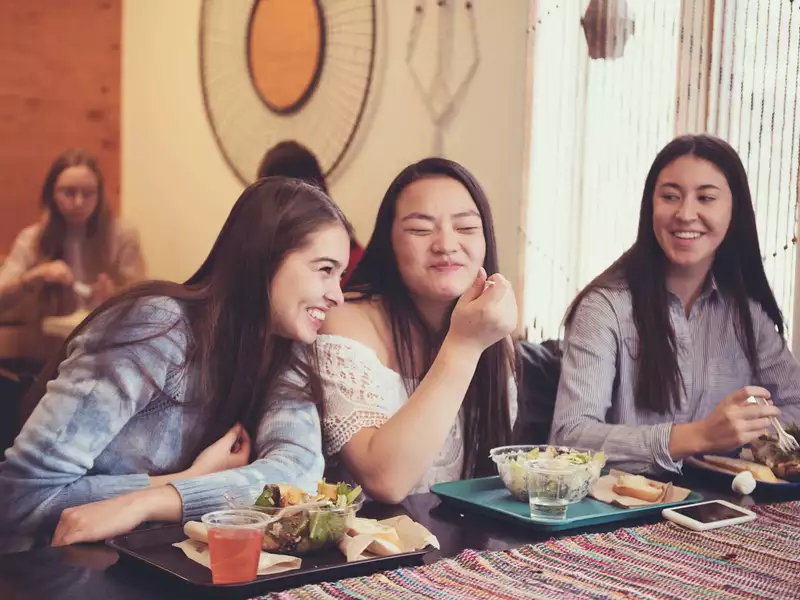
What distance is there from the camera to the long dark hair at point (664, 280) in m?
2.29

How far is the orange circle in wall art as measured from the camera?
164 inches

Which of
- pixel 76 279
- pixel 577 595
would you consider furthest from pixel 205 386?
pixel 76 279

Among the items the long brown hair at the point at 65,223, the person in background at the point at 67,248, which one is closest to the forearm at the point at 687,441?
the person in background at the point at 67,248

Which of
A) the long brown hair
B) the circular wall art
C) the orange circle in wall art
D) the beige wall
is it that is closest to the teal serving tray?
the beige wall

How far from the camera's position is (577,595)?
1.08 m

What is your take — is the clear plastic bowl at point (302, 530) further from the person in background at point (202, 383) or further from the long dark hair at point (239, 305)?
the long dark hair at point (239, 305)

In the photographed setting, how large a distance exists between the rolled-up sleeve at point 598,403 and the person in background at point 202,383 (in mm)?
660

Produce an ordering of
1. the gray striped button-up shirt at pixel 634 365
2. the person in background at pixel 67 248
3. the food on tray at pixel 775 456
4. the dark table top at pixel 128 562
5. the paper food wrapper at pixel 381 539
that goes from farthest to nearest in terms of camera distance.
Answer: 1. the person in background at pixel 67 248
2. the gray striped button-up shirt at pixel 634 365
3. the food on tray at pixel 775 456
4. the paper food wrapper at pixel 381 539
5. the dark table top at pixel 128 562

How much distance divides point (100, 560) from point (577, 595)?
55cm

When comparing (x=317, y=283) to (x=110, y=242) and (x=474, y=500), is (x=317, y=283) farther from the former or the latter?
(x=110, y=242)

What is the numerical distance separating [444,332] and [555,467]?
66 cm

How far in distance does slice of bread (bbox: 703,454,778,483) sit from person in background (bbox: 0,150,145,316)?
3142 millimetres

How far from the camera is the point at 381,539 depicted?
47.1 inches

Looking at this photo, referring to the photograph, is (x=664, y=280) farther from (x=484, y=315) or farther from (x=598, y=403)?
(x=484, y=315)
